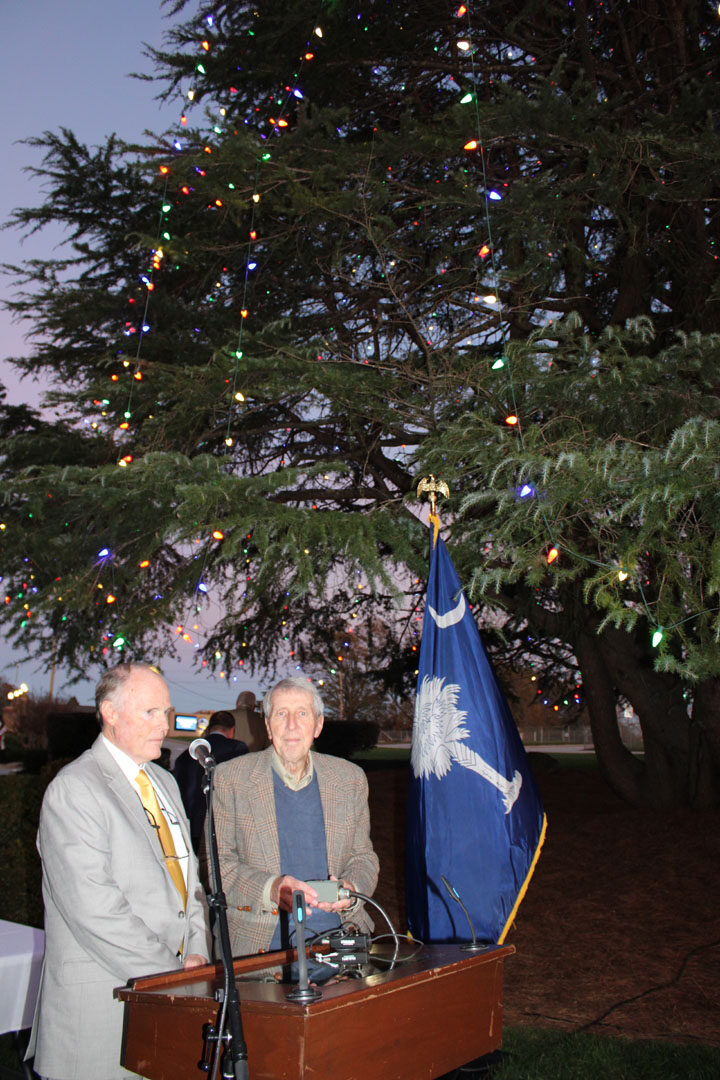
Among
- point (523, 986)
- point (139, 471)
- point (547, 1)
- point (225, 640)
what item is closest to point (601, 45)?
point (547, 1)

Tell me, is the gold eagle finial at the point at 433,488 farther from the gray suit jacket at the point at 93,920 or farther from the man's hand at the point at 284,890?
the gray suit jacket at the point at 93,920

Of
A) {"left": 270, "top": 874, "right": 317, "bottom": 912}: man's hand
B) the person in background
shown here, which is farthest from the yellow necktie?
the person in background

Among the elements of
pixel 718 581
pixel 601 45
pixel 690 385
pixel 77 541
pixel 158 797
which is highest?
pixel 601 45

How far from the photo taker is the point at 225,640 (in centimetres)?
1162

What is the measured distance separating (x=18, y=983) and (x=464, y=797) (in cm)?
228

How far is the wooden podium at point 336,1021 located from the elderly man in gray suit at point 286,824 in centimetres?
61

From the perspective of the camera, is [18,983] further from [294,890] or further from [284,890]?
[294,890]

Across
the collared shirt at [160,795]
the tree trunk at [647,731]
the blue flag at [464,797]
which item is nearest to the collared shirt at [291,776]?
the collared shirt at [160,795]

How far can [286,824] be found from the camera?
10.4 ft

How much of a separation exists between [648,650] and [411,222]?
5370 millimetres

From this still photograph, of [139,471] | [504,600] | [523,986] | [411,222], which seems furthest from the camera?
[504,600]

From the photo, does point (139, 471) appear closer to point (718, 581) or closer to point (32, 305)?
point (718, 581)

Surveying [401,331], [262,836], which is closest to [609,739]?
[401,331]

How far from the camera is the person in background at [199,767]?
5.96 metres
